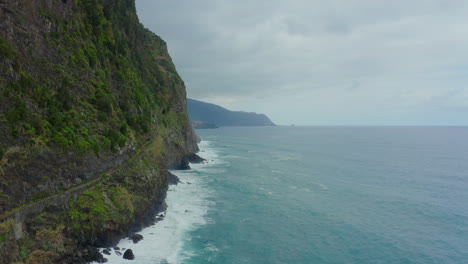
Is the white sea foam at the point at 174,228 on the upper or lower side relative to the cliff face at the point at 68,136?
lower

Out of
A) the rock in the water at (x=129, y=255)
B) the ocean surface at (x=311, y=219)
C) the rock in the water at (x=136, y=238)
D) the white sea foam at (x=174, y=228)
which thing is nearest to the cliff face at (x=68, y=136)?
the rock in the water at (x=136, y=238)

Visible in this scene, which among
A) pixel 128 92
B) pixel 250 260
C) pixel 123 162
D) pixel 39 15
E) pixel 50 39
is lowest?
pixel 250 260

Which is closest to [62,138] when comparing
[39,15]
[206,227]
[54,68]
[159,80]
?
[54,68]

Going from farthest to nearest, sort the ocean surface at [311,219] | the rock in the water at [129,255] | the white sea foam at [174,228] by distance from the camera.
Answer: the ocean surface at [311,219]
the white sea foam at [174,228]
the rock in the water at [129,255]

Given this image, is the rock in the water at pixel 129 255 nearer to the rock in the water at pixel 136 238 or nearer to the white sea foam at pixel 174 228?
the white sea foam at pixel 174 228

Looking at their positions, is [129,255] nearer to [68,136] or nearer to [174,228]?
[174,228]

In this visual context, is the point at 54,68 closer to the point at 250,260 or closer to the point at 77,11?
the point at 77,11
